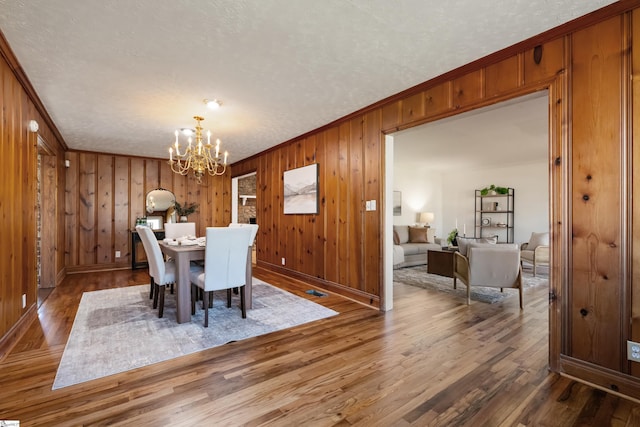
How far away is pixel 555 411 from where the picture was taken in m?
1.63

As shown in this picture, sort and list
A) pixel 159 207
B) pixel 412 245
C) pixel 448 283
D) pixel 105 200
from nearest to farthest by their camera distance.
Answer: pixel 448 283 < pixel 105 200 < pixel 412 245 < pixel 159 207

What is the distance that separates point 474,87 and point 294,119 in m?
2.15

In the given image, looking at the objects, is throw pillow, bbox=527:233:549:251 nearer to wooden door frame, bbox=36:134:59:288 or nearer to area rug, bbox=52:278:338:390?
area rug, bbox=52:278:338:390

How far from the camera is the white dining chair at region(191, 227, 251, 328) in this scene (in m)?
2.86

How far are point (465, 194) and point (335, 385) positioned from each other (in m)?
7.77

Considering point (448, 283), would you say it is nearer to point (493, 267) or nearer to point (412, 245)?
point (493, 267)

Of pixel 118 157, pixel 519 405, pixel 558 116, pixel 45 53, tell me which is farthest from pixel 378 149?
pixel 118 157

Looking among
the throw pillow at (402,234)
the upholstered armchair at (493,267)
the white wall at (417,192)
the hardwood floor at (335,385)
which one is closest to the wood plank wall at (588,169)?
the hardwood floor at (335,385)

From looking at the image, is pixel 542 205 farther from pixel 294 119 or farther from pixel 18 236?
pixel 18 236

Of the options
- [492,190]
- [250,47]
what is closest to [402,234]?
[492,190]

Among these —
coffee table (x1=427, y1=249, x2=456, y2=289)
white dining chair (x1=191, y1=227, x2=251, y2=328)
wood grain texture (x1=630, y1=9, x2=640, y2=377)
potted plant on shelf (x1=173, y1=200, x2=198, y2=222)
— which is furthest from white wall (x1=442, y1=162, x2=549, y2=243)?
potted plant on shelf (x1=173, y1=200, x2=198, y2=222)

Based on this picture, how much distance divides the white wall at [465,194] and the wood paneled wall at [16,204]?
697cm

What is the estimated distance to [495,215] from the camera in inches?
308

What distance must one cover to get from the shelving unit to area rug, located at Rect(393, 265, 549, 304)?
2368 mm
